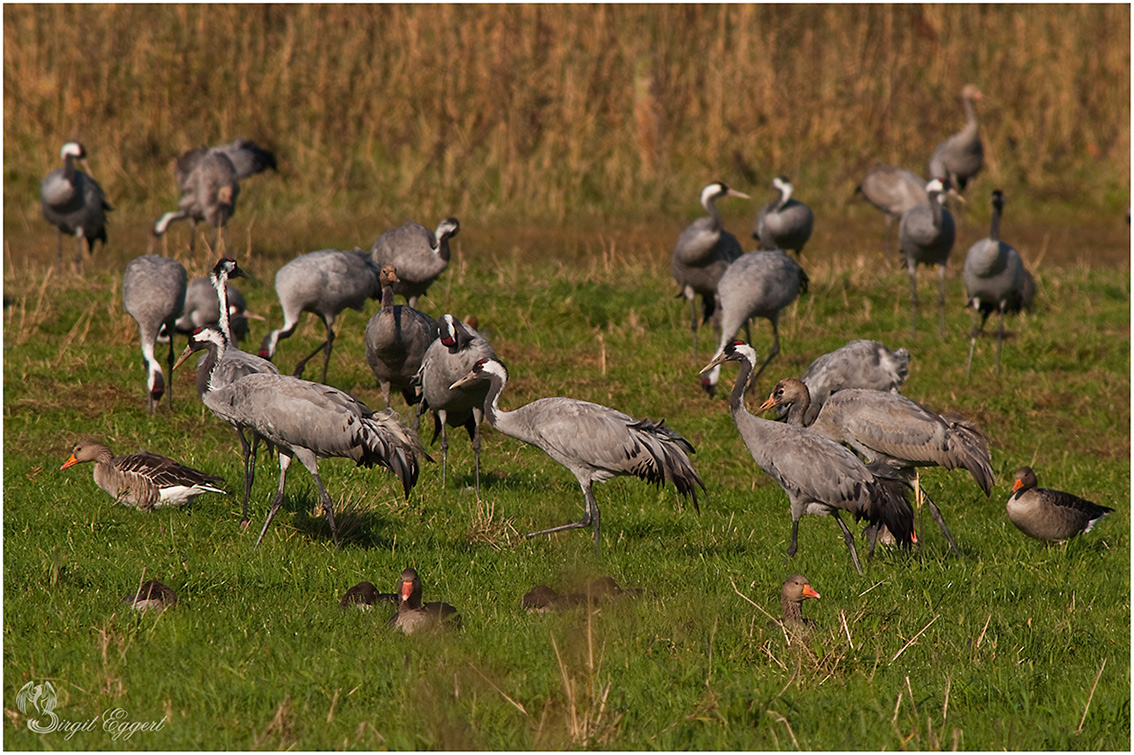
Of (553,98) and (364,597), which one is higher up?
(364,597)

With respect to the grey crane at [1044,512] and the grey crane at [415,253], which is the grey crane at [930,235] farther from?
the grey crane at [1044,512]

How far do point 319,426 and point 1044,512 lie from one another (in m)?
4.04

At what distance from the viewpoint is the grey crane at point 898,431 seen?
7.81 m

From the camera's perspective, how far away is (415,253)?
1141cm

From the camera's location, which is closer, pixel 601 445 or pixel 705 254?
pixel 601 445

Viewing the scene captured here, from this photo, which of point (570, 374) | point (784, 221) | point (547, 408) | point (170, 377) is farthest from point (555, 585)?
point (784, 221)

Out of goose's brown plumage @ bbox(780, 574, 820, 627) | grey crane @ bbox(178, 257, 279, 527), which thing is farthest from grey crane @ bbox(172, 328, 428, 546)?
goose's brown plumage @ bbox(780, 574, 820, 627)

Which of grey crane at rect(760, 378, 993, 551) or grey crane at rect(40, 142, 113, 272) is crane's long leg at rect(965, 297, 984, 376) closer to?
grey crane at rect(760, 378, 993, 551)

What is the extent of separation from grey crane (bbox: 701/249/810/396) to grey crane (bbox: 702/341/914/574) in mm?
Result: 3682

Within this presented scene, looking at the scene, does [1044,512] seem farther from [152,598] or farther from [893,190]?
[893,190]

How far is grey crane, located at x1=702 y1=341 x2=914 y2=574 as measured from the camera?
6906 millimetres

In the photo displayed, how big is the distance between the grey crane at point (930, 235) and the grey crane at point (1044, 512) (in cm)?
573

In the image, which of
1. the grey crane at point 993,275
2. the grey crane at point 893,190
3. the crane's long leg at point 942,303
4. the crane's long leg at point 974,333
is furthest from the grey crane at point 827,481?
Result: the grey crane at point 893,190

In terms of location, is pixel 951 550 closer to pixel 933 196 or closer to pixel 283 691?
pixel 283 691
